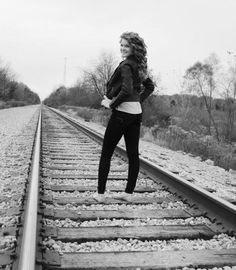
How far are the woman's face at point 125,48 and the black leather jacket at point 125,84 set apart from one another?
0.14ft

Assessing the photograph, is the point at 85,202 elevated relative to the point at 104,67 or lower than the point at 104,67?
lower

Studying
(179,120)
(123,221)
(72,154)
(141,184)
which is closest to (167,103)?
(179,120)

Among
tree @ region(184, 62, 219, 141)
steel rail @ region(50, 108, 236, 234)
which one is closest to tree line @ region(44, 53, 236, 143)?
tree @ region(184, 62, 219, 141)

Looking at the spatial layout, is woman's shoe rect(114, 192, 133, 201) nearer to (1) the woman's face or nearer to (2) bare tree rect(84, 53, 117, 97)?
(1) the woman's face

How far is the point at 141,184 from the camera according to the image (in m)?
5.05

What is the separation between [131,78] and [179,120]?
21740 millimetres

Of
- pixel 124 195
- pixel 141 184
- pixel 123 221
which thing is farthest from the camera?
pixel 141 184

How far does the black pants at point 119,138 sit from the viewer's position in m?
3.82

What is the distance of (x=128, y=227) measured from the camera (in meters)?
3.26

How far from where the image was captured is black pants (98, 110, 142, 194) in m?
3.82

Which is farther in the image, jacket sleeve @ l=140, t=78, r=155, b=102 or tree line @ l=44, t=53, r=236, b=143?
tree line @ l=44, t=53, r=236, b=143

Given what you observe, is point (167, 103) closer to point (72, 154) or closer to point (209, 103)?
point (209, 103)

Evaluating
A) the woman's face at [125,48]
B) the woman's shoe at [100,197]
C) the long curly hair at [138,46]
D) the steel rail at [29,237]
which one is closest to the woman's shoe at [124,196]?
the woman's shoe at [100,197]

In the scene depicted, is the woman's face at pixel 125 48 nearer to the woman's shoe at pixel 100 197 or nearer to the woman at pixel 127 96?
the woman at pixel 127 96
